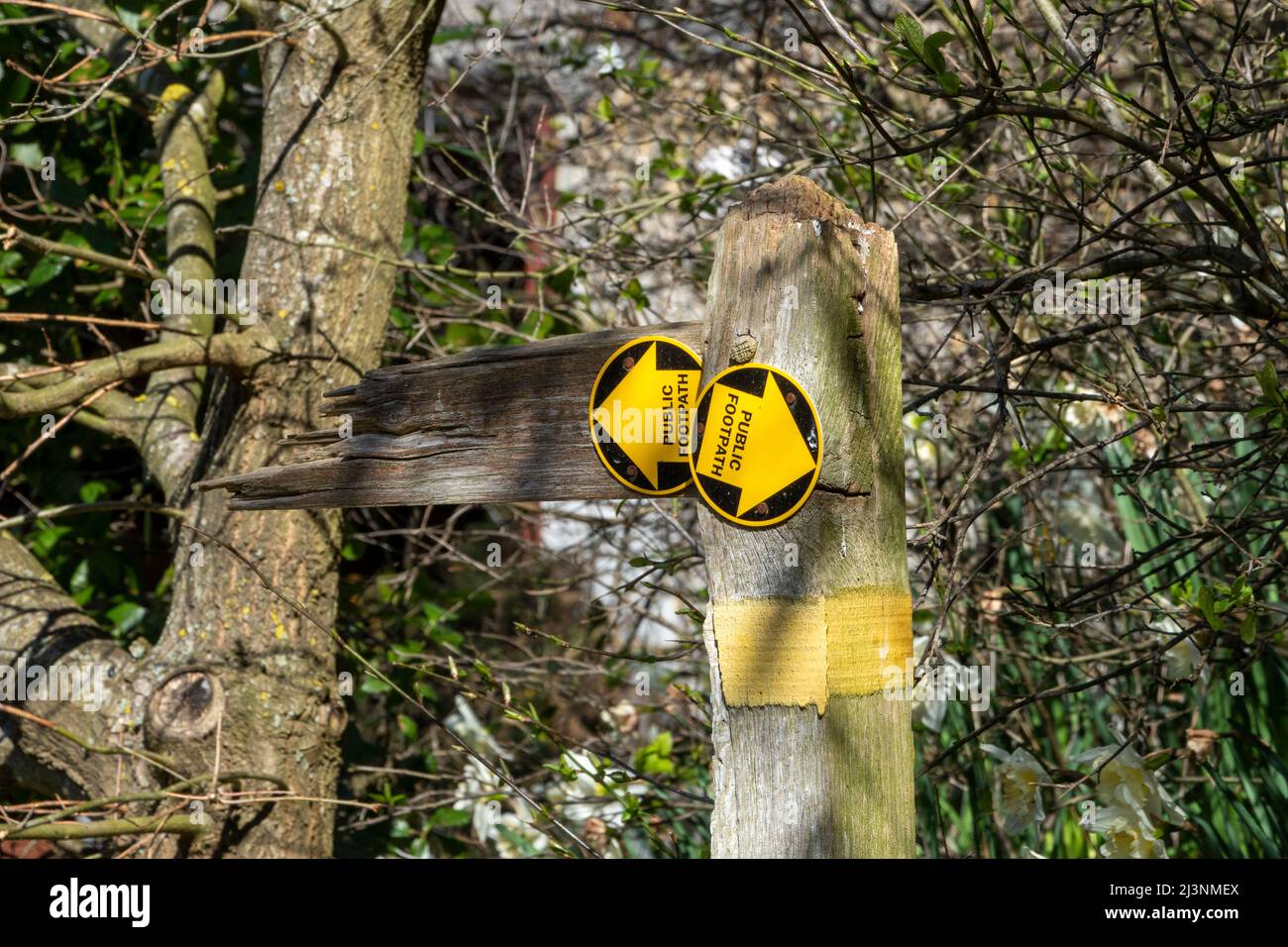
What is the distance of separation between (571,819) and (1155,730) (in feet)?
5.57

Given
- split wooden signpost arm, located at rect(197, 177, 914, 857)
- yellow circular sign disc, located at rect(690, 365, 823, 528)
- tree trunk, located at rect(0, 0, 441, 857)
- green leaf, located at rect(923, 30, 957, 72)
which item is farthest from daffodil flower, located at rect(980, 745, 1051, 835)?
tree trunk, located at rect(0, 0, 441, 857)

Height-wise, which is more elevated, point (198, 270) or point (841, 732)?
point (198, 270)

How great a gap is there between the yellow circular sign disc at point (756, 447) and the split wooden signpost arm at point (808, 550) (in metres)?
0.02

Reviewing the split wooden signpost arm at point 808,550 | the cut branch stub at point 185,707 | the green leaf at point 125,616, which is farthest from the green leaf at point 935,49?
A: the green leaf at point 125,616

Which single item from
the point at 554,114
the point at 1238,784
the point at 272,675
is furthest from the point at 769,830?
the point at 554,114

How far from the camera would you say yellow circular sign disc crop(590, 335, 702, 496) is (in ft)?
4.97

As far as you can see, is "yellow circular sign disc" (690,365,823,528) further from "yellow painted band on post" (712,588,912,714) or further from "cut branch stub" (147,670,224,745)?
"cut branch stub" (147,670,224,745)

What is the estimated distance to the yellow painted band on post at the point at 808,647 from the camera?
1410 millimetres

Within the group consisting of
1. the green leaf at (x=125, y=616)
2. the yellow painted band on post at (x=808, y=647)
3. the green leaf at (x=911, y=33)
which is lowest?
the yellow painted band on post at (x=808, y=647)

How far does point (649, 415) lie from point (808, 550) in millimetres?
279

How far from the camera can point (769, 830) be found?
1.42 meters

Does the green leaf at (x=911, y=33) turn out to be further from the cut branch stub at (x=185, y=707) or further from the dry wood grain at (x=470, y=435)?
the cut branch stub at (x=185, y=707)

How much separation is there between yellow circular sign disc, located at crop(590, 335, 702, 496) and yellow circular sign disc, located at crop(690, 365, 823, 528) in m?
0.04
